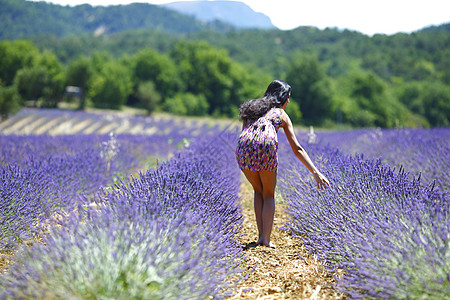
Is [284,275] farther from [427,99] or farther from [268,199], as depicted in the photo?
[427,99]

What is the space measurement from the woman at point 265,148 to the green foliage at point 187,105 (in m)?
37.2

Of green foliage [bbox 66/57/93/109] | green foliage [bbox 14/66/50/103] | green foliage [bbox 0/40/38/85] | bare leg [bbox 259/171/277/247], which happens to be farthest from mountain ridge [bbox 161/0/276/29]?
green foliage [bbox 0/40/38/85]

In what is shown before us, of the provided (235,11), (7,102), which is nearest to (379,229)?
(7,102)

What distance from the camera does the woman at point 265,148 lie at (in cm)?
273

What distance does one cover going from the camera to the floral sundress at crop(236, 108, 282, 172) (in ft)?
8.94

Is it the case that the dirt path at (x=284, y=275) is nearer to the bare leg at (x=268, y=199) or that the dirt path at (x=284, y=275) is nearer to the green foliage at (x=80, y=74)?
the bare leg at (x=268, y=199)

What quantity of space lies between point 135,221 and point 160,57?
48314mm

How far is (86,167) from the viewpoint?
15.1ft

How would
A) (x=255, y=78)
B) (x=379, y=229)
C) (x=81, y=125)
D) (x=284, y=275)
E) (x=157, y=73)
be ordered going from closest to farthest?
(x=379, y=229) → (x=284, y=275) → (x=81, y=125) → (x=157, y=73) → (x=255, y=78)

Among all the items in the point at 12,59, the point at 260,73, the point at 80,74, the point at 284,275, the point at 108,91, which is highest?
the point at 260,73

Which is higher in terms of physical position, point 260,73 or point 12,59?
point 260,73

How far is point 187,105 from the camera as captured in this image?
42.9 metres

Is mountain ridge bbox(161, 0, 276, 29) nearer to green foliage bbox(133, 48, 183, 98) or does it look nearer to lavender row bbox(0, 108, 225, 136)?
lavender row bbox(0, 108, 225, 136)

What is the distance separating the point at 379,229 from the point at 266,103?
1281 mm
